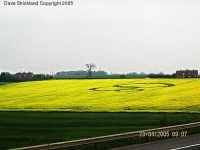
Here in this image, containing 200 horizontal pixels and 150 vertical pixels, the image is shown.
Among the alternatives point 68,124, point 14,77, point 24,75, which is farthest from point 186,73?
point 68,124

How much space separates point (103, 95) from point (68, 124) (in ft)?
26.7

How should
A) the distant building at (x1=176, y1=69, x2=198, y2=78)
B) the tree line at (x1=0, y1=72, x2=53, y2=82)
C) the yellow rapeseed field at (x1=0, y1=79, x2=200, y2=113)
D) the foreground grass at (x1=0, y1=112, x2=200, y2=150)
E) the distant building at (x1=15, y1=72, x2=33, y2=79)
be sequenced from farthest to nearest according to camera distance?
the distant building at (x1=176, y1=69, x2=198, y2=78) → the yellow rapeseed field at (x1=0, y1=79, x2=200, y2=113) → the distant building at (x1=15, y1=72, x2=33, y2=79) → the tree line at (x1=0, y1=72, x2=53, y2=82) → the foreground grass at (x1=0, y1=112, x2=200, y2=150)

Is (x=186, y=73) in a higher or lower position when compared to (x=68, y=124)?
higher

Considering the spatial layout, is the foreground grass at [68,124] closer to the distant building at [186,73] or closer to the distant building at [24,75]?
the distant building at [24,75]

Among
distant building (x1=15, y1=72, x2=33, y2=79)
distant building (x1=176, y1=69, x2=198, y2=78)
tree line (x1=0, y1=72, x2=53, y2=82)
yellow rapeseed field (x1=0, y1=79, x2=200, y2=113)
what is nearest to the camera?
tree line (x1=0, y1=72, x2=53, y2=82)

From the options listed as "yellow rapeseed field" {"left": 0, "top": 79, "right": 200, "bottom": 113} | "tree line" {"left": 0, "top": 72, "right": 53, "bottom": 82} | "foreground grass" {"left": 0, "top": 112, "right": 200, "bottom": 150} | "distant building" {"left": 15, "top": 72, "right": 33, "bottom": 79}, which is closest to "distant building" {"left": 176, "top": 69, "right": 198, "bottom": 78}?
"yellow rapeseed field" {"left": 0, "top": 79, "right": 200, "bottom": 113}

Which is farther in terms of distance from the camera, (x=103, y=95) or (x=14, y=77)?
(x=103, y=95)

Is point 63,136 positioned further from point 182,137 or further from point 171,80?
point 171,80

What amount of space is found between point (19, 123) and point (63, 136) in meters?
4.70

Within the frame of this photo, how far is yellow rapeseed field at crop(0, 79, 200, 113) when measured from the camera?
23391 millimetres

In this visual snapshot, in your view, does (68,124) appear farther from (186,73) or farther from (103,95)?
(186,73)

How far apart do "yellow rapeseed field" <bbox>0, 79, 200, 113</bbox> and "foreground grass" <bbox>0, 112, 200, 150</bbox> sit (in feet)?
4.42

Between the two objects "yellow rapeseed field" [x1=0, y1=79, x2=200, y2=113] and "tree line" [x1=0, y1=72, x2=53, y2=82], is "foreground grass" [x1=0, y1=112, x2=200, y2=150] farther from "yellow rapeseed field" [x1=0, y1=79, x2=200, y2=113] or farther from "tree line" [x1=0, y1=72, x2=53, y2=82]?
"tree line" [x1=0, y1=72, x2=53, y2=82]

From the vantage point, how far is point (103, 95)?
27250mm
